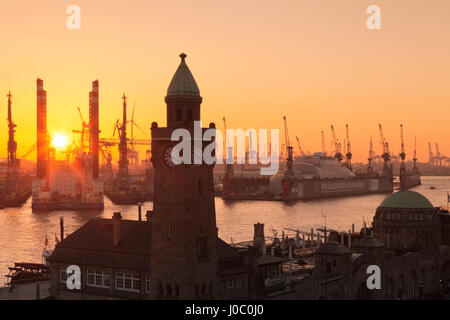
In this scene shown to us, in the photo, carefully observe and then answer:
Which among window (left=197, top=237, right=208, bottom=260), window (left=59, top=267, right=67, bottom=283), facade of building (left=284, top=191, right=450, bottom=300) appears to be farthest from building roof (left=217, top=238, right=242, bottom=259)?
window (left=59, top=267, right=67, bottom=283)

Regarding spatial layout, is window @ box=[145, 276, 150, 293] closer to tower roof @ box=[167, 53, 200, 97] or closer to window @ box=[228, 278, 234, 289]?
window @ box=[228, 278, 234, 289]

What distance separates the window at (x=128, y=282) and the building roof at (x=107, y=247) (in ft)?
2.33

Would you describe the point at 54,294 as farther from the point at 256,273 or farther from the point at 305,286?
the point at 305,286

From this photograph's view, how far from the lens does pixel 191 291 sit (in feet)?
157

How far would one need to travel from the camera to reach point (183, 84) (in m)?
48.5

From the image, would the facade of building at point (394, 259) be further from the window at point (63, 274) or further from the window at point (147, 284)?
the window at point (63, 274)

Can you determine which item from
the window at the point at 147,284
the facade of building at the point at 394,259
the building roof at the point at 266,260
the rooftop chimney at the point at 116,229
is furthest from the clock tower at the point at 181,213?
the building roof at the point at 266,260

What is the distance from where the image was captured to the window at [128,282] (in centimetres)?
5450

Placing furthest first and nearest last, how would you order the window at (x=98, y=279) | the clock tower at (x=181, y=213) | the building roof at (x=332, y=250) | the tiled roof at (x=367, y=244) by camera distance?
1. the tiled roof at (x=367, y=244)
2. the building roof at (x=332, y=250)
3. the window at (x=98, y=279)
4. the clock tower at (x=181, y=213)

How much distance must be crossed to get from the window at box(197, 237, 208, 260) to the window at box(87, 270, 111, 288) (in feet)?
36.4

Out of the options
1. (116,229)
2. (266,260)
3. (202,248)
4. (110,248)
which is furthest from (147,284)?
(266,260)

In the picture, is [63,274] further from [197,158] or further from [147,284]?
[197,158]
